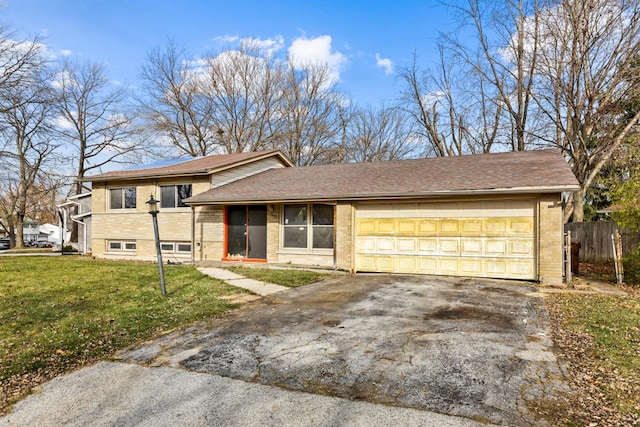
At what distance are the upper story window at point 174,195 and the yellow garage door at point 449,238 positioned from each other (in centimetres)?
754

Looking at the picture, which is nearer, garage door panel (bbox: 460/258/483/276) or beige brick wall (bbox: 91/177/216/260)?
garage door panel (bbox: 460/258/483/276)

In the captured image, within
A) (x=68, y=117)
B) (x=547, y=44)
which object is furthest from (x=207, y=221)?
(x=68, y=117)

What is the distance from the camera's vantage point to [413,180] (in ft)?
38.5

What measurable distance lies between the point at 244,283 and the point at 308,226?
3720 millimetres

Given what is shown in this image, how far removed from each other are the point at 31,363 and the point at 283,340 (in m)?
2.93

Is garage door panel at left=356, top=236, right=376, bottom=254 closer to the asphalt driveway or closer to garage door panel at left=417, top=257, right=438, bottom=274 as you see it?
garage door panel at left=417, top=257, right=438, bottom=274

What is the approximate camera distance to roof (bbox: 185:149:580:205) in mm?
9875

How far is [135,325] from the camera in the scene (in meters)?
5.96

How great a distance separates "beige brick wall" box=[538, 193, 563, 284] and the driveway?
271 centimetres

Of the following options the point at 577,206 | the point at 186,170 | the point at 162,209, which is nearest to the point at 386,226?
the point at 186,170

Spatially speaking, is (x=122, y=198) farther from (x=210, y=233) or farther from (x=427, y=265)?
(x=427, y=265)

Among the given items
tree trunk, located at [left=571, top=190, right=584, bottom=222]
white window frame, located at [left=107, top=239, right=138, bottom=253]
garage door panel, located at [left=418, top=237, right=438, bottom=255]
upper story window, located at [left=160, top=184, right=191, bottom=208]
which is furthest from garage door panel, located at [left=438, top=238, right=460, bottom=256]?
white window frame, located at [left=107, top=239, right=138, bottom=253]

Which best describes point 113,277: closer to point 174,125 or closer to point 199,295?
point 199,295

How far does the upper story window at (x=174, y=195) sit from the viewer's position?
50.5 feet
